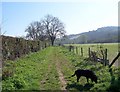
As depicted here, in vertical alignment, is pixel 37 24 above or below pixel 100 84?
above

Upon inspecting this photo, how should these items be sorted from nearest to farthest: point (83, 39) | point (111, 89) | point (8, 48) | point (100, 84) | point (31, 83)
Result: point (111, 89)
point (100, 84)
point (31, 83)
point (8, 48)
point (83, 39)

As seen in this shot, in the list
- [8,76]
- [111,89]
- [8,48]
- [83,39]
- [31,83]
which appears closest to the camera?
[111,89]

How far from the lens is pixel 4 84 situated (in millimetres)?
11148

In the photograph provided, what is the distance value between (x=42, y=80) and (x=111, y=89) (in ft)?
14.1

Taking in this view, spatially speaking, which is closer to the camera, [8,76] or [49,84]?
[49,84]

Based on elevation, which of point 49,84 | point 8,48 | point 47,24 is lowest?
point 49,84

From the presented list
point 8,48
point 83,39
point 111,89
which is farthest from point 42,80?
point 83,39

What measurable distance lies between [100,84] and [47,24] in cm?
9667

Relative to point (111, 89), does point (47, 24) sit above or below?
above

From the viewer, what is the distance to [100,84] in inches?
437

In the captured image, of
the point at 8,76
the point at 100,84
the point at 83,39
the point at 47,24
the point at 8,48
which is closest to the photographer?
the point at 100,84

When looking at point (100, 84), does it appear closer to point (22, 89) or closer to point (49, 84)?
point (49, 84)

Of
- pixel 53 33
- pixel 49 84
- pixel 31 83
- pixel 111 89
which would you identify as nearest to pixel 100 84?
pixel 111 89

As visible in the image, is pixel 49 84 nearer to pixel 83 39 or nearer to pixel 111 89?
pixel 111 89
